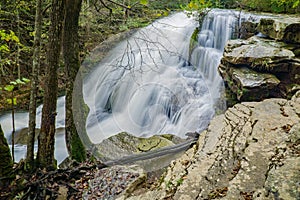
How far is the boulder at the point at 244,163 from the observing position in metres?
1.68

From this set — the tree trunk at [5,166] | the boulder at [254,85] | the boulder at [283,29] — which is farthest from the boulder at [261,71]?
the tree trunk at [5,166]

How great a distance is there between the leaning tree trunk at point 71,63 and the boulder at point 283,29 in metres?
5.82

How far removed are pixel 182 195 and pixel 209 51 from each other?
24.0 ft

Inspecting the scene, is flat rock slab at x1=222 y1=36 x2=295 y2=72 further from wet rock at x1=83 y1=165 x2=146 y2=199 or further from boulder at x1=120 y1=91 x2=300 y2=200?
wet rock at x1=83 y1=165 x2=146 y2=199

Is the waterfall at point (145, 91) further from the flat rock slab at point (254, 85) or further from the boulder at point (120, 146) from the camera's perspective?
the flat rock slab at point (254, 85)

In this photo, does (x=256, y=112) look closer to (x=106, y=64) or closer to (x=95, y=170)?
(x=106, y=64)

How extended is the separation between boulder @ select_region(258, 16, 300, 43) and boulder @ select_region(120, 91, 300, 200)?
474cm

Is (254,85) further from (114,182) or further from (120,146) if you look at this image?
(114,182)

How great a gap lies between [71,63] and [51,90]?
792 mm

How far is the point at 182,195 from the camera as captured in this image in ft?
6.32

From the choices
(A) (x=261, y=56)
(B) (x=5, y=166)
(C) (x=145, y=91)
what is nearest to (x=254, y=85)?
(A) (x=261, y=56)

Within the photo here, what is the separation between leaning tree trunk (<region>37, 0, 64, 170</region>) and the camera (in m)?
3.22

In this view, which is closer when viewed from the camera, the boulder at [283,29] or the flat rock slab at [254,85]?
the flat rock slab at [254,85]

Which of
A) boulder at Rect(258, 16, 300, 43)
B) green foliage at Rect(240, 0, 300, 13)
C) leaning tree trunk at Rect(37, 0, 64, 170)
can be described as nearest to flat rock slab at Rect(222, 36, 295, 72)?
boulder at Rect(258, 16, 300, 43)
